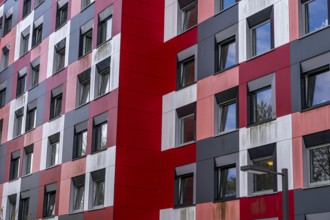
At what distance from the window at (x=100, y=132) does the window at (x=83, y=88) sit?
2.42 meters

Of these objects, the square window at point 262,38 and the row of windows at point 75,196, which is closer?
the square window at point 262,38

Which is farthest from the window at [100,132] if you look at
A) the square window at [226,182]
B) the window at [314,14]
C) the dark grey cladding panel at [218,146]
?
the window at [314,14]

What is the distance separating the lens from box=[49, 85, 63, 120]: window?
3744 cm

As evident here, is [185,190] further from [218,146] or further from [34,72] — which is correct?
[34,72]

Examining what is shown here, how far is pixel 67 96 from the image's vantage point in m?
36.0

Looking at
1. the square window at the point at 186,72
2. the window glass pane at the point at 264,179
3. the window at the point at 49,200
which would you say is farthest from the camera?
the window at the point at 49,200

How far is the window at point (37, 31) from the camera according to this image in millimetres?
42250

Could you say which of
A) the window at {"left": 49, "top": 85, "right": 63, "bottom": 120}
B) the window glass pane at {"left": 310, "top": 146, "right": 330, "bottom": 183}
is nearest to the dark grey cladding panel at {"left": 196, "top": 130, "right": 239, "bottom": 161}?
the window glass pane at {"left": 310, "top": 146, "right": 330, "bottom": 183}

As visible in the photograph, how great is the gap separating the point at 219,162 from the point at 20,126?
19.3m

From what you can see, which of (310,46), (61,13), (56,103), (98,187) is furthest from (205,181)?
(61,13)

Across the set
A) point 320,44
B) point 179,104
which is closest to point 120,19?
point 179,104

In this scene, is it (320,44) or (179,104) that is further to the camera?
(179,104)

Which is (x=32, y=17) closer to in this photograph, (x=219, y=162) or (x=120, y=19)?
(x=120, y=19)

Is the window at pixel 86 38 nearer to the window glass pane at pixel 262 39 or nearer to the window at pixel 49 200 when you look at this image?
the window at pixel 49 200
